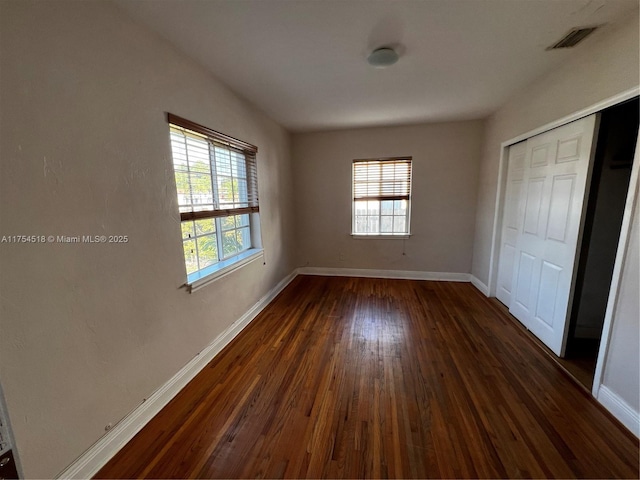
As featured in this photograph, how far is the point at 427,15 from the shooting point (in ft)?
4.93

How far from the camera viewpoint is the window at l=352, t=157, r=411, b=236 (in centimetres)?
406

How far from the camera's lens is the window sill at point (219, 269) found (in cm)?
200

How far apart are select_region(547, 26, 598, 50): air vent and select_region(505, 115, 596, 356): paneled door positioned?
21.3 inches

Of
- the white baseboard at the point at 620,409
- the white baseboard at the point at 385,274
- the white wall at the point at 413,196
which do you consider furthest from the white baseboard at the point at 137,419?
the white baseboard at the point at 620,409

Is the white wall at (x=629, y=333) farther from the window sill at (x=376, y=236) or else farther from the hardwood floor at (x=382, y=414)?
the window sill at (x=376, y=236)

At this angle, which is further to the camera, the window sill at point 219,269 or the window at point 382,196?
the window at point 382,196

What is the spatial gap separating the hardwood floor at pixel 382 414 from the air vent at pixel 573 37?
2.43m

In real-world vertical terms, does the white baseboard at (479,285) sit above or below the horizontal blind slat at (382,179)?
below

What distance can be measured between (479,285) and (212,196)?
378 cm

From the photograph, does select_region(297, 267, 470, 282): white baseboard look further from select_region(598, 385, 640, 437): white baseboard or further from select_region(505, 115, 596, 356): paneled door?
select_region(598, 385, 640, 437): white baseboard

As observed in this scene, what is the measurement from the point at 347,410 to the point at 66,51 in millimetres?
2463

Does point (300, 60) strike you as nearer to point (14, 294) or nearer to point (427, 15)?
point (427, 15)

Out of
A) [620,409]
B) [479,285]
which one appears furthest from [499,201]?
[620,409]

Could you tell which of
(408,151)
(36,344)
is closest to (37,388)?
(36,344)
